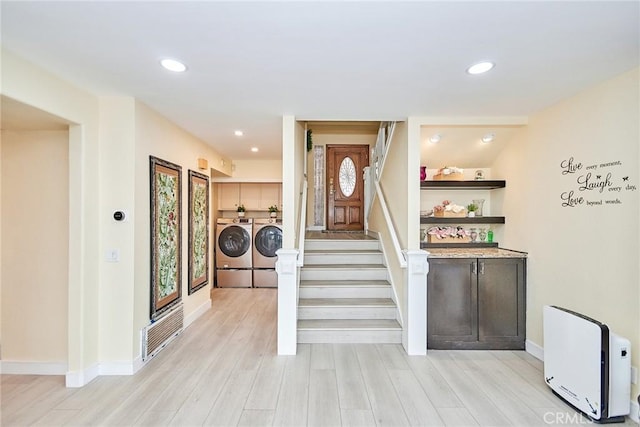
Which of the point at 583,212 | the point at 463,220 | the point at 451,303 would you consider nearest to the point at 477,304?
the point at 451,303

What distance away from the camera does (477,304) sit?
3266mm

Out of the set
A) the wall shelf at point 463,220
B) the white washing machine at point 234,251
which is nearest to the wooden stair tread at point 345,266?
the wall shelf at point 463,220

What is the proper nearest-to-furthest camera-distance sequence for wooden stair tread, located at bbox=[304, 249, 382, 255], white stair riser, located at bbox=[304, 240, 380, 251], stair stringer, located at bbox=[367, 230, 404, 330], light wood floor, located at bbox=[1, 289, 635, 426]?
light wood floor, located at bbox=[1, 289, 635, 426] → stair stringer, located at bbox=[367, 230, 404, 330] → wooden stair tread, located at bbox=[304, 249, 382, 255] → white stair riser, located at bbox=[304, 240, 380, 251]

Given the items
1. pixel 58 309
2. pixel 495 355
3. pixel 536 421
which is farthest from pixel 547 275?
pixel 58 309

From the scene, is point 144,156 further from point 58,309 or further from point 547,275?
point 547,275

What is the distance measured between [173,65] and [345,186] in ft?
15.0

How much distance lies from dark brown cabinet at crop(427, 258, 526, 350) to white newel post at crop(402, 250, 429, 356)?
135 mm

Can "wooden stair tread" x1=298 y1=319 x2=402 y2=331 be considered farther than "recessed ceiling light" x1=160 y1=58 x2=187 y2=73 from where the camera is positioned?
Yes

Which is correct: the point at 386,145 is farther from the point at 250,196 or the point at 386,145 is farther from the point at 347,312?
the point at 250,196

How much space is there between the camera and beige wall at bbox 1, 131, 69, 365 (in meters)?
2.74

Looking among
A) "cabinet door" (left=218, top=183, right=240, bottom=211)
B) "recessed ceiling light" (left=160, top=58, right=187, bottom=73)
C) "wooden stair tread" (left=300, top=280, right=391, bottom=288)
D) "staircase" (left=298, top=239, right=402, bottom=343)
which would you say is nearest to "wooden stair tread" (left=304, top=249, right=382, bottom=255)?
"staircase" (left=298, top=239, right=402, bottom=343)

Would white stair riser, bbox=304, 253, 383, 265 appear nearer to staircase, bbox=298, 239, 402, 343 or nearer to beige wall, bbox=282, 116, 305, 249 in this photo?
staircase, bbox=298, 239, 402, 343

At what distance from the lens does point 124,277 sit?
9.03ft

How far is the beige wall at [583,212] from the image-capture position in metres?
2.23
